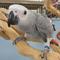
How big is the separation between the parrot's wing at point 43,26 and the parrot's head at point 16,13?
0.07 metres

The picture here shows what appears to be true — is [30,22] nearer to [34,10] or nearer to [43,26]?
[43,26]

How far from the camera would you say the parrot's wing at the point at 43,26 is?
56 cm

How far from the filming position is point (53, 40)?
27.7 inches

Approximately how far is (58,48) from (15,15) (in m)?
0.27

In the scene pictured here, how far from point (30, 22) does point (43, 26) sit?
46mm

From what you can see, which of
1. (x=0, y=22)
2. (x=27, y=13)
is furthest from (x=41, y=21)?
(x=0, y=22)

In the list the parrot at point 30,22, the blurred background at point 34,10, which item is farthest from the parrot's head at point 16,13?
the blurred background at point 34,10

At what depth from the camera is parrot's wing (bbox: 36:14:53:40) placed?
562 mm

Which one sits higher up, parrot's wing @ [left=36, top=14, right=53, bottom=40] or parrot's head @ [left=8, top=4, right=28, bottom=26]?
parrot's head @ [left=8, top=4, right=28, bottom=26]

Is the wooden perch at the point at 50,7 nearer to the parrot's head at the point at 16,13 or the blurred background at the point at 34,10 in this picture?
the blurred background at the point at 34,10

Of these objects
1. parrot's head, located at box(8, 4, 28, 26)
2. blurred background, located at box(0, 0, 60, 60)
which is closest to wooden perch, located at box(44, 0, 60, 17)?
blurred background, located at box(0, 0, 60, 60)

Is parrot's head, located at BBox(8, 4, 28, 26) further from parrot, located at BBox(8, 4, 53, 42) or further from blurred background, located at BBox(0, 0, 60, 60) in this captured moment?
blurred background, located at BBox(0, 0, 60, 60)

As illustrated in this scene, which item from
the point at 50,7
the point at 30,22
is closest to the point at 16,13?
the point at 30,22

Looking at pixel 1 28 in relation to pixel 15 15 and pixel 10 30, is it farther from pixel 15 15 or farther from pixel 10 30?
pixel 15 15
